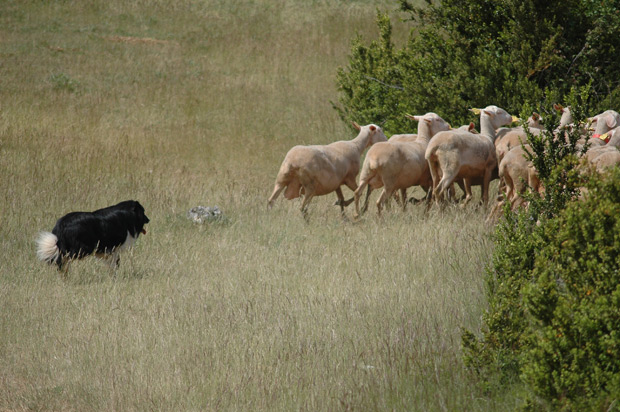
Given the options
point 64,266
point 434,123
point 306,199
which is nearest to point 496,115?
point 434,123

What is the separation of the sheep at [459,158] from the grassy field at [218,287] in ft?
2.09

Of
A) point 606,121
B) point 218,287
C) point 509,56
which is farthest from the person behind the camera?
point 509,56

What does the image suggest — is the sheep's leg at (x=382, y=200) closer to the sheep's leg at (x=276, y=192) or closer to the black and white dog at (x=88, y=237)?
the sheep's leg at (x=276, y=192)

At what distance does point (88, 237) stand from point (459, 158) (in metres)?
5.99

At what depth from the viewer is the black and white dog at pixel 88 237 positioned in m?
8.83

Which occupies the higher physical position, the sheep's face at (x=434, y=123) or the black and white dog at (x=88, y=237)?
the sheep's face at (x=434, y=123)

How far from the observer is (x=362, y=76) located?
20.1m

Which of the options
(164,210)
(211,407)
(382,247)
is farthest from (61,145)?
(211,407)

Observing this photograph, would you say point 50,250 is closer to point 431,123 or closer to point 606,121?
point 431,123

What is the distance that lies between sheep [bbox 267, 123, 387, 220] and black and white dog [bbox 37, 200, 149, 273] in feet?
11.5

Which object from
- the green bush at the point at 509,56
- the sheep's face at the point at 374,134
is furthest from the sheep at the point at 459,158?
the green bush at the point at 509,56

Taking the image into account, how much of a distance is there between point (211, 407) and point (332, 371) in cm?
94

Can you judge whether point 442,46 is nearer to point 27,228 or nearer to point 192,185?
point 192,185

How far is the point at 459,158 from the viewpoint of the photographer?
472 inches
